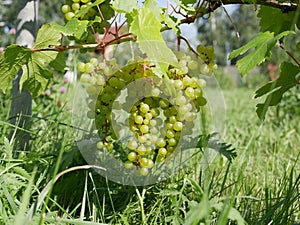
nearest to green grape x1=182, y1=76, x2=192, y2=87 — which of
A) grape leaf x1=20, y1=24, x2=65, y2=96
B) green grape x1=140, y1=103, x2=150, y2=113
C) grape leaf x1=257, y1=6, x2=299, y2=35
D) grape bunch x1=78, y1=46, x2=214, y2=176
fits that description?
grape bunch x1=78, y1=46, x2=214, y2=176

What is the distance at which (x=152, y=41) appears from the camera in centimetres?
87

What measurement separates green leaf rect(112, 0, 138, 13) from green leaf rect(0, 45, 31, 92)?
0.30 meters

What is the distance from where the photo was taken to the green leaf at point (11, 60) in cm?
111

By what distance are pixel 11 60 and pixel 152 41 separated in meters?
0.42

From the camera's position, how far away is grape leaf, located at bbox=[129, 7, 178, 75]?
2.84ft

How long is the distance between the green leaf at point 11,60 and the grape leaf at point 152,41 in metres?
0.36

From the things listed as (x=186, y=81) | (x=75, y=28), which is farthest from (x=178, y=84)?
(x=75, y=28)

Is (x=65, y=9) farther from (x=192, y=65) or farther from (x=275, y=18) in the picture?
(x=275, y=18)

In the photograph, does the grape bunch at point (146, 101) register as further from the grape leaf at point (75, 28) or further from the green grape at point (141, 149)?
the grape leaf at point (75, 28)

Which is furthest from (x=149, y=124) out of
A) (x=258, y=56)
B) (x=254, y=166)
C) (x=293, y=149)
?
(x=293, y=149)

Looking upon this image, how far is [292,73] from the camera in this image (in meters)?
1.00

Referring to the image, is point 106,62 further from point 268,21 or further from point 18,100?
point 18,100

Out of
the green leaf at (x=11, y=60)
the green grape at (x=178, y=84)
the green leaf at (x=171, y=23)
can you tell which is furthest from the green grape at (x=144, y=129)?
the green leaf at (x=11, y=60)

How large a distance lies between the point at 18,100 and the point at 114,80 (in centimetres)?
68
